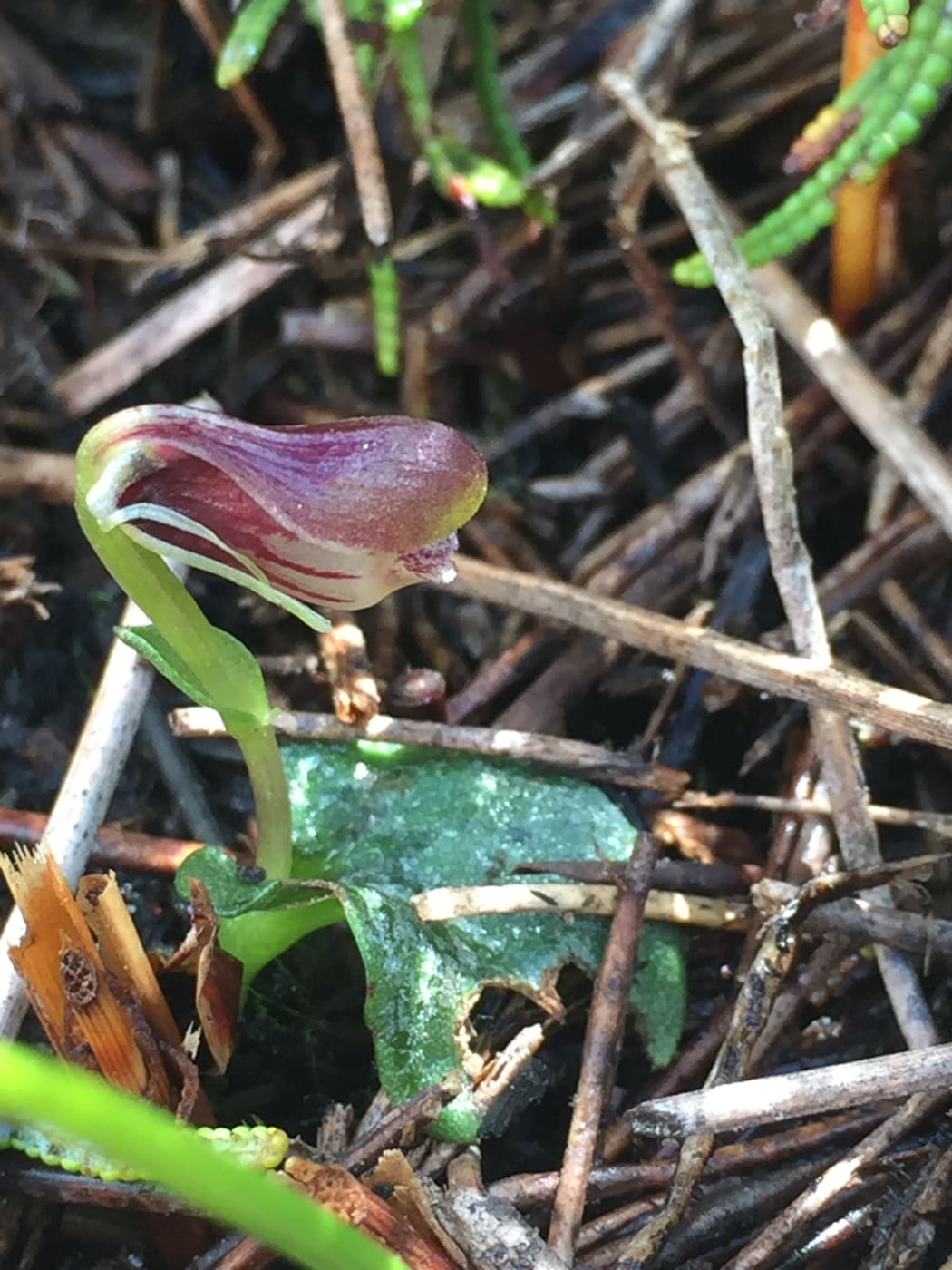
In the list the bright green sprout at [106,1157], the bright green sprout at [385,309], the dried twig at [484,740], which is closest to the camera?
the bright green sprout at [106,1157]

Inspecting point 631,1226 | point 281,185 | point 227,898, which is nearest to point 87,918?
point 227,898

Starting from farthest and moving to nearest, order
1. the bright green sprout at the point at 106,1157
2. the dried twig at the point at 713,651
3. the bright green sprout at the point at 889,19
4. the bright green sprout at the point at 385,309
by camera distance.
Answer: the bright green sprout at the point at 385,309 < the dried twig at the point at 713,651 < the bright green sprout at the point at 889,19 < the bright green sprout at the point at 106,1157

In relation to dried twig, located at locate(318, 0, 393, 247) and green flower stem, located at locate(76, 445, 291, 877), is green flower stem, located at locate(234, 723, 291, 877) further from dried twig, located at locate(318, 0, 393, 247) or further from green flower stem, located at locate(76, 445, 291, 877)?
dried twig, located at locate(318, 0, 393, 247)

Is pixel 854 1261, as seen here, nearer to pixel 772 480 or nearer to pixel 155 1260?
pixel 155 1260

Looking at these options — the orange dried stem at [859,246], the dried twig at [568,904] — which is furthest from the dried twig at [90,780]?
the orange dried stem at [859,246]

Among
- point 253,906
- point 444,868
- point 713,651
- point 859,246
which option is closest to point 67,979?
point 253,906

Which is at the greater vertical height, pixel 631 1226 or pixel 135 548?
pixel 135 548

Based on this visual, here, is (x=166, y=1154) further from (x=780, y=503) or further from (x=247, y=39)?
(x=247, y=39)

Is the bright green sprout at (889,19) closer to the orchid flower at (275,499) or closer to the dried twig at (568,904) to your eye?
the orchid flower at (275,499)
